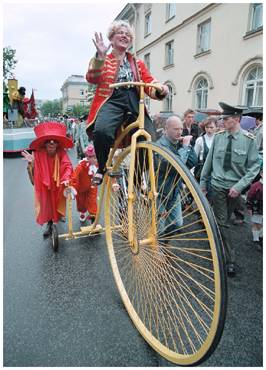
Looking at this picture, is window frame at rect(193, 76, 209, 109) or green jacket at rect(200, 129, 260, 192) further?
window frame at rect(193, 76, 209, 109)

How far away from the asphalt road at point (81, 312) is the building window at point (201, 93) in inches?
533

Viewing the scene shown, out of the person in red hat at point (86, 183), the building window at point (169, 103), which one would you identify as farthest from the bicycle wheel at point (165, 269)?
the building window at point (169, 103)

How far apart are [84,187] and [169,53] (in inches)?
719

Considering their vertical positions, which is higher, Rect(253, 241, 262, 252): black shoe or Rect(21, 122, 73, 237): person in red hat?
Rect(21, 122, 73, 237): person in red hat

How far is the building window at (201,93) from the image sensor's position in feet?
52.3

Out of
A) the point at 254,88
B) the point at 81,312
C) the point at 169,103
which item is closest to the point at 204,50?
the point at 169,103

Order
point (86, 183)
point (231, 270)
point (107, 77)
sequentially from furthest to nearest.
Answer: point (86, 183)
point (231, 270)
point (107, 77)

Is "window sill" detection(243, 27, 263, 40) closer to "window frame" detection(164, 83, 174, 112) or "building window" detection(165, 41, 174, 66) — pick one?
"window frame" detection(164, 83, 174, 112)

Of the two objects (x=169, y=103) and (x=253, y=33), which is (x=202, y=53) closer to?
(x=253, y=33)

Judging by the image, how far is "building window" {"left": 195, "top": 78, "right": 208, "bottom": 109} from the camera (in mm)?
15953

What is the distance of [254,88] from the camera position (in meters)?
12.5

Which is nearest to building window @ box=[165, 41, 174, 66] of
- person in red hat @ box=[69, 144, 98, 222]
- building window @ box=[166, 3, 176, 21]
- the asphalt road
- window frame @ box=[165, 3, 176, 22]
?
window frame @ box=[165, 3, 176, 22]

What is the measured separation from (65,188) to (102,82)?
1.67 m

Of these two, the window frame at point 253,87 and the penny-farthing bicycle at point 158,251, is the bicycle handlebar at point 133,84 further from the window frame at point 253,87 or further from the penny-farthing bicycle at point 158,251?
the window frame at point 253,87
